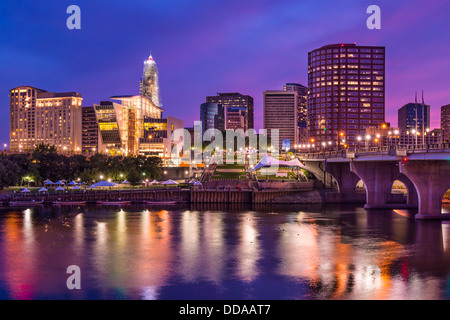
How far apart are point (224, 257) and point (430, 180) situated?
39.1m

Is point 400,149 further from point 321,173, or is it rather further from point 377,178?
point 321,173

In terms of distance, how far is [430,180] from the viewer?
6962 cm

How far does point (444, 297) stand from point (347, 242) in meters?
21.4

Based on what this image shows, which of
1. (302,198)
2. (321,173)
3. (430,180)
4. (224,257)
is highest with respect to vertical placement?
(321,173)

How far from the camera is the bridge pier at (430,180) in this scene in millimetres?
69125

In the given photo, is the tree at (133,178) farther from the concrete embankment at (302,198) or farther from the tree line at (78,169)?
the concrete embankment at (302,198)

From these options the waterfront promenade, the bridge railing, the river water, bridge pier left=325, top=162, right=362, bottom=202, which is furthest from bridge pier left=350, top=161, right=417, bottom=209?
the waterfront promenade

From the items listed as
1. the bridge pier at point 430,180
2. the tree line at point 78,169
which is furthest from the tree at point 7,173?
the bridge pier at point 430,180

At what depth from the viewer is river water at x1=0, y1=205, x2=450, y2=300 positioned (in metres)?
34.8

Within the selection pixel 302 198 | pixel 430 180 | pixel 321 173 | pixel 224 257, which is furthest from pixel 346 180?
pixel 224 257

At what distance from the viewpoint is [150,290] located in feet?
113

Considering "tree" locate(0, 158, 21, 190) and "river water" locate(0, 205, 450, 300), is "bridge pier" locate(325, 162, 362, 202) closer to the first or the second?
"river water" locate(0, 205, 450, 300)

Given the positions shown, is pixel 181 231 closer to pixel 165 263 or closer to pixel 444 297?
pixel 165 263

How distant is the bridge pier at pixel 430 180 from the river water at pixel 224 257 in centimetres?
259
